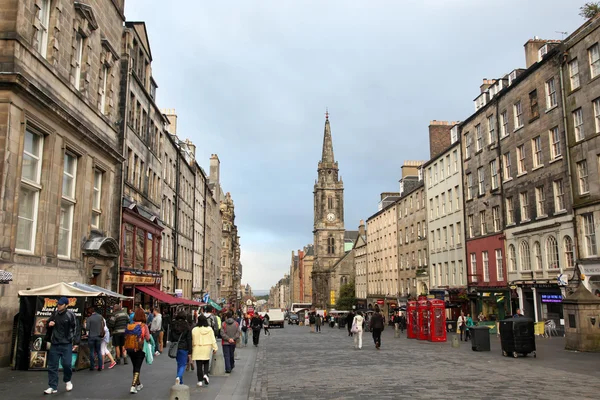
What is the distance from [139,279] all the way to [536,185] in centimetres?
2388

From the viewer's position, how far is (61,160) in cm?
1788

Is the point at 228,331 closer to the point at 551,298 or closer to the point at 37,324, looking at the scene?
the point at 37,324

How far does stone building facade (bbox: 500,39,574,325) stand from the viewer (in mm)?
29984

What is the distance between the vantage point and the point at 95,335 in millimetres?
14219

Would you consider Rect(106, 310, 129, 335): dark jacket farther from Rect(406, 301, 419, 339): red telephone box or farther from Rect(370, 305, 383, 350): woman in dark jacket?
Rect(406, 301, 419, 339): red telephone box

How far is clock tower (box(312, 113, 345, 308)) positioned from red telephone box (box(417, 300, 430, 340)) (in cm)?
10184

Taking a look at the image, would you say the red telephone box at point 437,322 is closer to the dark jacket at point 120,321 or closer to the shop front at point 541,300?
the shop front at point 541,300

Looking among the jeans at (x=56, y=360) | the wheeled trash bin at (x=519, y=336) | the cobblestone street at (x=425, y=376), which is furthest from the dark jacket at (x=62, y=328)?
the wheeled trash bin at (x=519, y=336)

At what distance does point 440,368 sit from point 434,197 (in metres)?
36.6

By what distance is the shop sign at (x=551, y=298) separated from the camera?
30.4m

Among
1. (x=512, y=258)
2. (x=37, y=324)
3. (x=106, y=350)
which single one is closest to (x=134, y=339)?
(x=37, y=324)

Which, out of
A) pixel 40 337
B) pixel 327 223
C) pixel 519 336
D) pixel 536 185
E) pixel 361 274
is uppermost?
pixel 327 223

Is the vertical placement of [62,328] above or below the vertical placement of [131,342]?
above

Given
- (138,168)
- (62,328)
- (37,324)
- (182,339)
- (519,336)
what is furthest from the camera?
(138,168)
